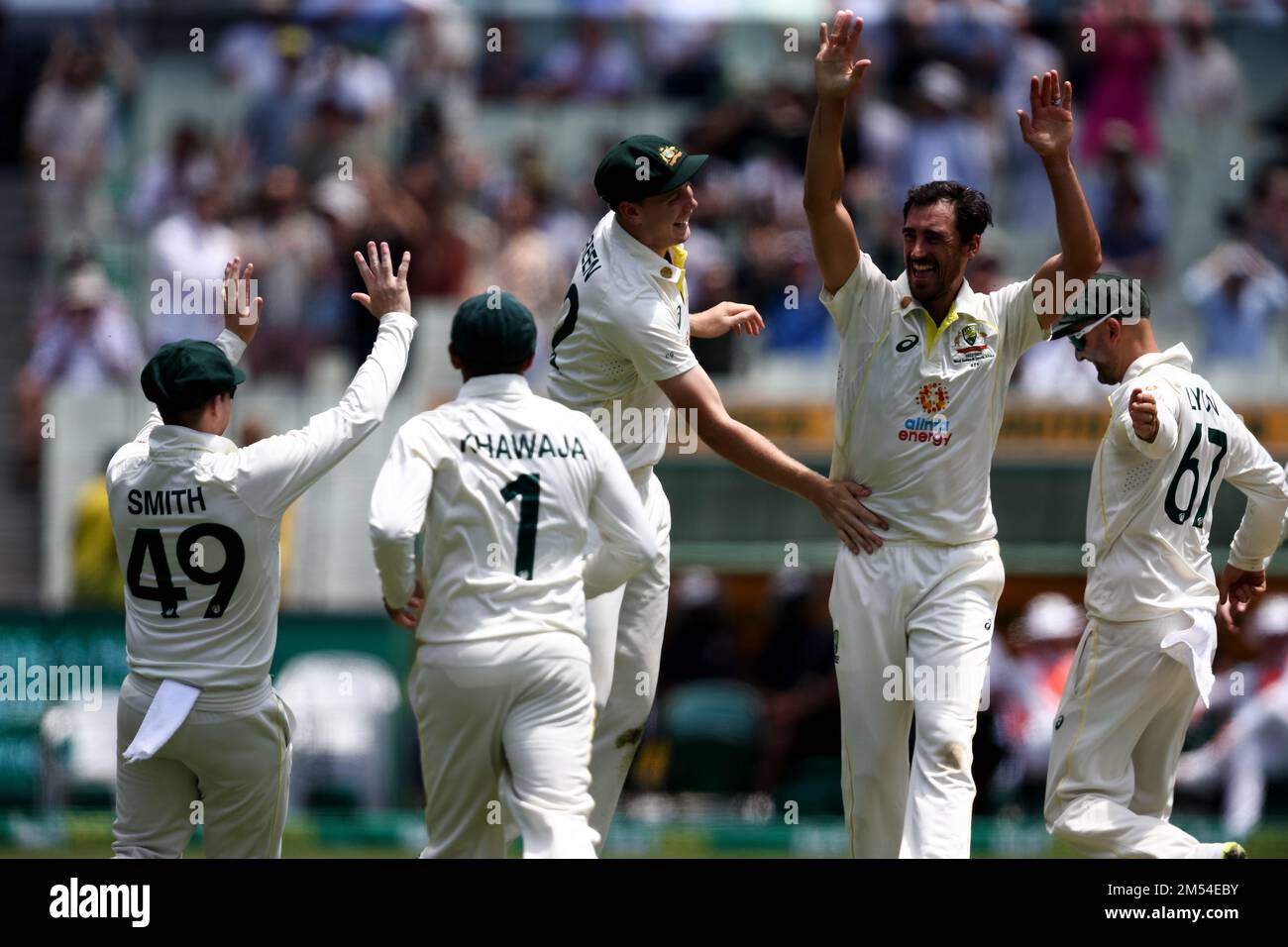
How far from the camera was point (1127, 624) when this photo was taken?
7516 mm

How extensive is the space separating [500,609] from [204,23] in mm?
13166

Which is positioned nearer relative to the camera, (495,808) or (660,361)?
(495,808)

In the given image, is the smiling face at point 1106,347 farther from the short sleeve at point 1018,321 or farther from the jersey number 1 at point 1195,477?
the jersey number 1 at point 1195,477

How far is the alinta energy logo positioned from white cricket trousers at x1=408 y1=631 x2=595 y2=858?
1.65 m

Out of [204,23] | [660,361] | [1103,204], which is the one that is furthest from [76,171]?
[660,361]

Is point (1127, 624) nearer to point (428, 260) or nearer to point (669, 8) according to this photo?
point (428, 260)

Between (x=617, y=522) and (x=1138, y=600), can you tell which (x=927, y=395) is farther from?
(x=617, y=522)

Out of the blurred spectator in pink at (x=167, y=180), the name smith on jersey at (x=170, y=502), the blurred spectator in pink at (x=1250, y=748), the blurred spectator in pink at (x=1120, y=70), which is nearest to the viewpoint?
the name smith on jersey at (x=170, y=502)

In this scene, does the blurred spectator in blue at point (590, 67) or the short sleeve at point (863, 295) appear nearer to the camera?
the short sleeve at point (863, 295)

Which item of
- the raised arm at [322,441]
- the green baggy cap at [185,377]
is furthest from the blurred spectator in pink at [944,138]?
the green baggy cap at [185,377]

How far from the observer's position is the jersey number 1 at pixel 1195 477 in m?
7.44

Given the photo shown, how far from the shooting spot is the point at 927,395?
7344 millimetres

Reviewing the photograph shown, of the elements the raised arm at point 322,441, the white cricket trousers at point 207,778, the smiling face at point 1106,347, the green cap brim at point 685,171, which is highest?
the green cap brim at point 685,171
